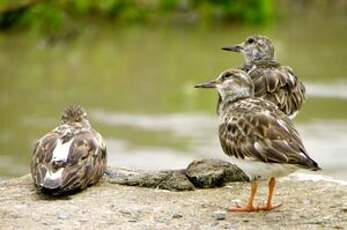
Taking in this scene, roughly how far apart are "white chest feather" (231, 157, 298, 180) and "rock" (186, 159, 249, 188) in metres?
1.01

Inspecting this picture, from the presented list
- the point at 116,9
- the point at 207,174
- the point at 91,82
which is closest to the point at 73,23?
the point at 116,9

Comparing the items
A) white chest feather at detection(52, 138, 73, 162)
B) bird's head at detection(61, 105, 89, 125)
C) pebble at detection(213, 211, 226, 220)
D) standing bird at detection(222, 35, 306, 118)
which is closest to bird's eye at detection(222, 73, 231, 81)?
standing bird at detection(222, 35, 306, 118)

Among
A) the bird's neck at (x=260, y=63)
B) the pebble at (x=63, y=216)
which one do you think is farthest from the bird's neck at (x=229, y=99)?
the pebble at (x=63, y=216)

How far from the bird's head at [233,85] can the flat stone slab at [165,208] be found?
753 mm

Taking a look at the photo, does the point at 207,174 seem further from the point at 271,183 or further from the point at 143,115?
the point at 143,115

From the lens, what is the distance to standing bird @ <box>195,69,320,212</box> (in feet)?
23.8

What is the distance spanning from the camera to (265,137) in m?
7.40

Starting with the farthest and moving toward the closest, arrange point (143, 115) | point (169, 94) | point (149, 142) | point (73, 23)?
point (73, 23) → point (169, 94) → point (143, 115) → point (149, 142)

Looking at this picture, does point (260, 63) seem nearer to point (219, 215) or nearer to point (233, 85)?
point (233, 85)

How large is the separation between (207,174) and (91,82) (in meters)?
10.7

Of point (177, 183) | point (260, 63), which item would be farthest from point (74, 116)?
point (260, 63)

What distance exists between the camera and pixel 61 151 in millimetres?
8102

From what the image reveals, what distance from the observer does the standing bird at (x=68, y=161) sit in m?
7.88

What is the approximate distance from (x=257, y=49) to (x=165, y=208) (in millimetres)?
2153
